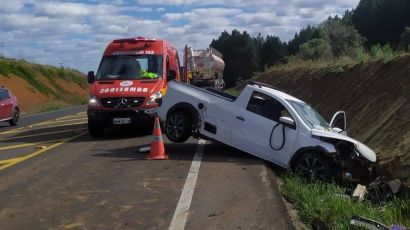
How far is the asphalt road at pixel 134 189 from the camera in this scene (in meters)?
7.04

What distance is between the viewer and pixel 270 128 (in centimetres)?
1117

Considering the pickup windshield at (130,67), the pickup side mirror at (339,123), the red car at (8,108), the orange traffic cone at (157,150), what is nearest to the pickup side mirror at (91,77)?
the pickup windshield at (130,67)

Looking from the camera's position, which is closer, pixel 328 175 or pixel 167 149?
pixel 328 175

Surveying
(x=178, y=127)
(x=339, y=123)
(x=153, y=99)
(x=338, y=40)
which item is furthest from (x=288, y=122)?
(x=338, y=40)

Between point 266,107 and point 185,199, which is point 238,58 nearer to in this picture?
point 266,107

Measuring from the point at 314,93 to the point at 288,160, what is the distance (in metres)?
15.1

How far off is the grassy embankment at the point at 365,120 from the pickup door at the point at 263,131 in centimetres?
86

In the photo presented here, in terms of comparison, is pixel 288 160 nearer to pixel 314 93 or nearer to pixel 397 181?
pixel 397 181

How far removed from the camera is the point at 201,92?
12.6m

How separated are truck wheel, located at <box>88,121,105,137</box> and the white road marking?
4567 millimetres

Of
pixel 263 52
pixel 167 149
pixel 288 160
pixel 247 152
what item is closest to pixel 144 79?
pixel 167 149

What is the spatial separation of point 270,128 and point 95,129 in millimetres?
6030

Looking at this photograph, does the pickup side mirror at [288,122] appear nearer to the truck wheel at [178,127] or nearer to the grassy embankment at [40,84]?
the truck wheel at [178,127]

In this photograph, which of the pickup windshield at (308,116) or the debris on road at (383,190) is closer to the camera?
the debris on road at (383,190)
